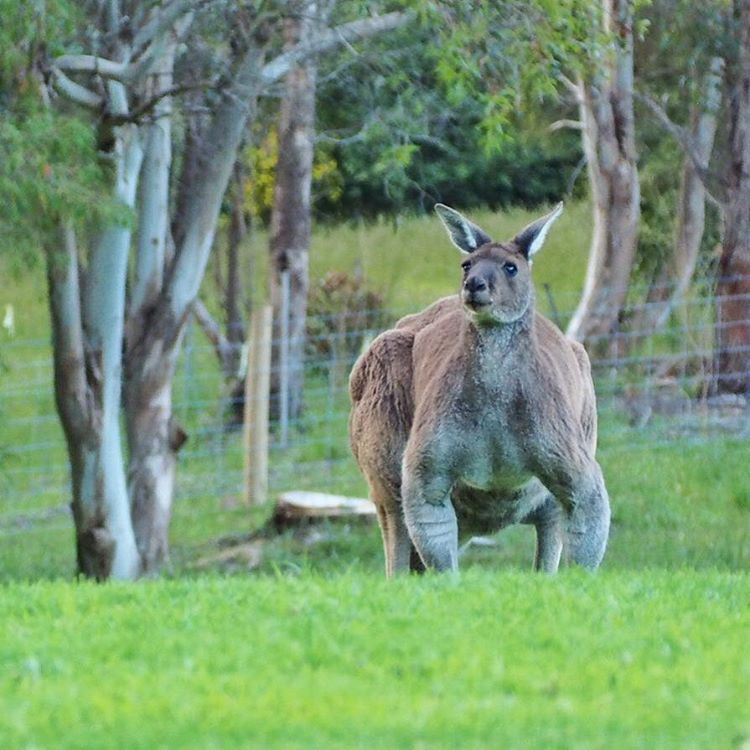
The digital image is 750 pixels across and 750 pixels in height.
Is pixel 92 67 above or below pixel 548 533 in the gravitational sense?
above

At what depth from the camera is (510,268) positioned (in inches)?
375

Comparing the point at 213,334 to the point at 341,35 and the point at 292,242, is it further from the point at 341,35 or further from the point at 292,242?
the point at 341,35

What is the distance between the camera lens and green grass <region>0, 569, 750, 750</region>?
5.39 m

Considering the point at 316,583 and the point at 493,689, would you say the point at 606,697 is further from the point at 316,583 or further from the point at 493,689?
the point at 316,583

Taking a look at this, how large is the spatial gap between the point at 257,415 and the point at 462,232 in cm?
940

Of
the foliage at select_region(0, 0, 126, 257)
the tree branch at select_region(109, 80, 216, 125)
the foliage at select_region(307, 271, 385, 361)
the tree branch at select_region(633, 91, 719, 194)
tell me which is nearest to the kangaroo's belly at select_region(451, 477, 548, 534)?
the foliage at select_region(0, 0, 126, 257)

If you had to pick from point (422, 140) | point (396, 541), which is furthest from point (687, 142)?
point (396, 541)

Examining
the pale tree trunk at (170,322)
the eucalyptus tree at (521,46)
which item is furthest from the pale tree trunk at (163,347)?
the eucalyptus tree at (521,46)

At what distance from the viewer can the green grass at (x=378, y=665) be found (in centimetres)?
539

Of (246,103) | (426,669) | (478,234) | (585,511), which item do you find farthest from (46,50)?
(426,669)

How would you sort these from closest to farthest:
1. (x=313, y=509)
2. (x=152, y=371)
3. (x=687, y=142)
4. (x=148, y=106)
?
(x=148, y=106) → (x=152, y=371) → (x=313, y=509) → (x=687, y=142)

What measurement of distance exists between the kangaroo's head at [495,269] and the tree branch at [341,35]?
543 cm

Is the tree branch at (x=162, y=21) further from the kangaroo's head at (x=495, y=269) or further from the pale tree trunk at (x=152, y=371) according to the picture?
the kangaroo's head at (x=495, y=269)

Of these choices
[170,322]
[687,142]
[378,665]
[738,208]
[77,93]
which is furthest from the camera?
[687,142]
